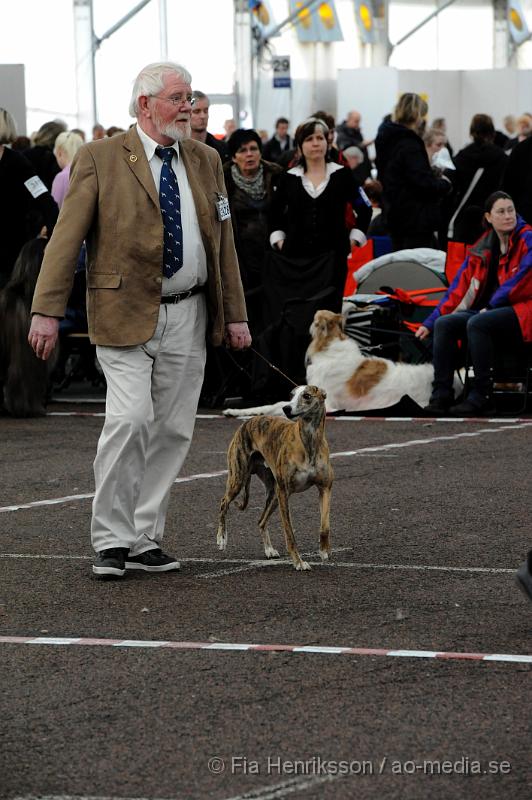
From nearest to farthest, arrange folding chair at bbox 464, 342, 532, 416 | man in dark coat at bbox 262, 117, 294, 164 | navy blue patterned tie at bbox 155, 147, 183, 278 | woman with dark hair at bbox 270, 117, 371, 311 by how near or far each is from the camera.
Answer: navy blue patterned tie at bbox 155, 147, 183, 278 < folding chair at bbox 464, 342, 532, 416 < woman with dark hair at bbox 270, 117, 371, 311 < man in dark coat at bbox 262, 117, 294, 164

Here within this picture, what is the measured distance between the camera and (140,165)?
5.73 m

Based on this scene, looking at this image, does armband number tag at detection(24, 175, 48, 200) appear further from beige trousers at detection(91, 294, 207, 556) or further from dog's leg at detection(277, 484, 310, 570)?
dog's leg at detection(277, 484, 310, 570)

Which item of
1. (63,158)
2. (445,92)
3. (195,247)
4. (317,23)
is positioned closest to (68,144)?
(63,158)

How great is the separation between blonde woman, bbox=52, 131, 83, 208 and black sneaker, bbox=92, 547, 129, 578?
22.2 feet

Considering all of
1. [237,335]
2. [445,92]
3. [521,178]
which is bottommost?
[237,335]

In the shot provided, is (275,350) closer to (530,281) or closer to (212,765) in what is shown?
(530,281)

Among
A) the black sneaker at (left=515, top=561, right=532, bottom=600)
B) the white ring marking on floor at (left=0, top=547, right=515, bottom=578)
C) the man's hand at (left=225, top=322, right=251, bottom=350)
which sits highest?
the man's hand at (left=225, top=322, right=251, bottom=350)

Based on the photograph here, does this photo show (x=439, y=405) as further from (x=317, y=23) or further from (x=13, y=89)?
(x=317, y=23)

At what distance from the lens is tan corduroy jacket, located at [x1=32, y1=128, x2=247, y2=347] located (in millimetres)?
5715

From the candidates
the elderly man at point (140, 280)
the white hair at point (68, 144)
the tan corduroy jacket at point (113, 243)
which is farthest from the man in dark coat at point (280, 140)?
the tan corduroy jacket at point (113, 243)

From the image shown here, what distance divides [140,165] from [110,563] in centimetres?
147

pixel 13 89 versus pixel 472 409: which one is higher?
pixel 13 89

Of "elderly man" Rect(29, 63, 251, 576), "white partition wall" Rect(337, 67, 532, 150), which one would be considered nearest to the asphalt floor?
"elderly man" Rect(29, 63, 251, 576)

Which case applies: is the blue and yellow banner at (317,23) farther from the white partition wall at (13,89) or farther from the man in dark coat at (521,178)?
the man in dark coat at (521,178)
